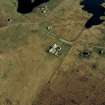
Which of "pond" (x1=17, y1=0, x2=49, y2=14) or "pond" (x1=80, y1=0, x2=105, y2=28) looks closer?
"pond" (x1=80, y1=0, x2=105, y2=28)

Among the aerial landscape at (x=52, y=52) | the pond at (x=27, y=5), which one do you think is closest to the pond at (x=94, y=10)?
the aerial landscape at (x=52, y=52)

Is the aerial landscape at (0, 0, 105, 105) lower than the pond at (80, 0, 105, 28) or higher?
lower

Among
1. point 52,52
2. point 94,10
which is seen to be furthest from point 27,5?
point 52,52

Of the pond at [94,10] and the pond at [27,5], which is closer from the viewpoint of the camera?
the pond at [94,10]

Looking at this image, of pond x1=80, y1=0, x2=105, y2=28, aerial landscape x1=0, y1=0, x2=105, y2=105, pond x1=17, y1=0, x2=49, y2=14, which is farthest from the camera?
pond x1=17, y1=0, x2=49, y2=14

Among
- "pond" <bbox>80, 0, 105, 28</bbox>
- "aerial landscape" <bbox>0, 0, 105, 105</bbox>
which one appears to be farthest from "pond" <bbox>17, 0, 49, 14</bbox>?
"pond" <bbox>80, 0, 105, 28</bbox>

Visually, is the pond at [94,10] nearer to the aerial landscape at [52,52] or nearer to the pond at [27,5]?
the aerial landscape at [52,52]

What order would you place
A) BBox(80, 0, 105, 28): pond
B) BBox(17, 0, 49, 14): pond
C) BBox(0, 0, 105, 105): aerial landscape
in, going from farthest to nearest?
BBox(17, 0, 49, 14): pond
BBox(80, 0, 105, 28): pond
BBox(0, 0, 105, 105): aerial landscape

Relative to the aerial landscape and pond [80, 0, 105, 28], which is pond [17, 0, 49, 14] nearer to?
the aerial landscape
